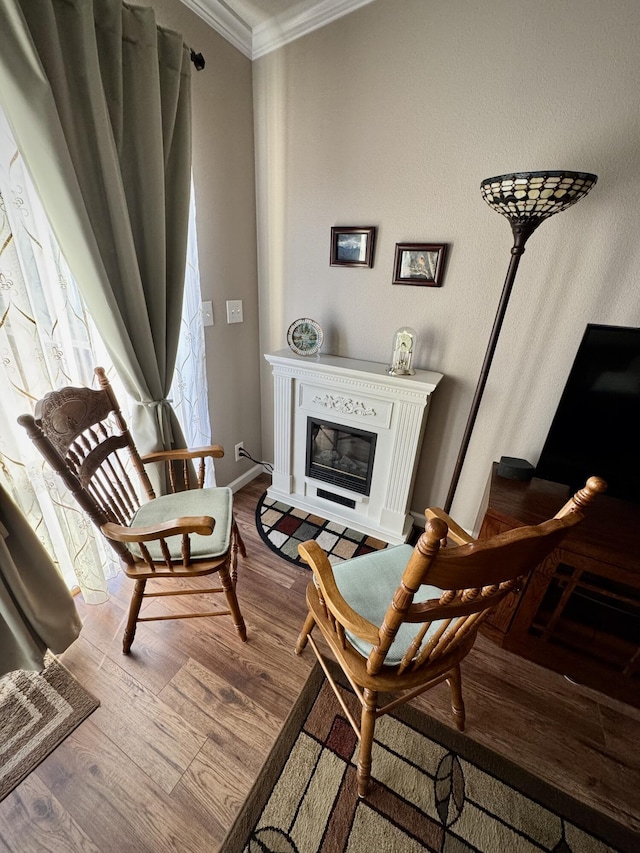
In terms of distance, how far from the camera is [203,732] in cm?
115

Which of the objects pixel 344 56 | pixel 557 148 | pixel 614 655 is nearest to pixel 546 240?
pixel 557 148

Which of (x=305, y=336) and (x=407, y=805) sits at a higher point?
(x=305, y=336)

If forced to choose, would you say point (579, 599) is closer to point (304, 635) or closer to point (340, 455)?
point (304, 635)

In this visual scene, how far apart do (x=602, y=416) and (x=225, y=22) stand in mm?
2343

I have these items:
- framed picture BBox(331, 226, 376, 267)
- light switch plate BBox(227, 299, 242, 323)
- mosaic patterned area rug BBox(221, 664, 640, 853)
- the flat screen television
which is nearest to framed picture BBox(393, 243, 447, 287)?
framed picture BBox(331, 226, 376, 267)

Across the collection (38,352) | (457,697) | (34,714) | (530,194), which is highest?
(530,194)

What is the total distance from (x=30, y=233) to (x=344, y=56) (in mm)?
1550

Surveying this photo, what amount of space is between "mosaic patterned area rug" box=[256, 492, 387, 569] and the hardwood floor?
0.36 m

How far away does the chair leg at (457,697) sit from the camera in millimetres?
1128

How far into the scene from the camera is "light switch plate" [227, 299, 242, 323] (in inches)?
77.3

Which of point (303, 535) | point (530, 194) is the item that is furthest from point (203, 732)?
point (530, 194)

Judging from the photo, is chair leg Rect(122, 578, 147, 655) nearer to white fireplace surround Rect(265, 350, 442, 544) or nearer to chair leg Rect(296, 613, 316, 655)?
chair leg Rect(296, 613, 316, 655)

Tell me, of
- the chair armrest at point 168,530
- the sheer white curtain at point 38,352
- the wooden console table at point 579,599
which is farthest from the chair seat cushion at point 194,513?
the wooden console table at point 579,599

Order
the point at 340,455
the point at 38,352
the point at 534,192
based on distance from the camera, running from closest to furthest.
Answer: the point at 534,192, the point at 38,352, the point at 340,455
